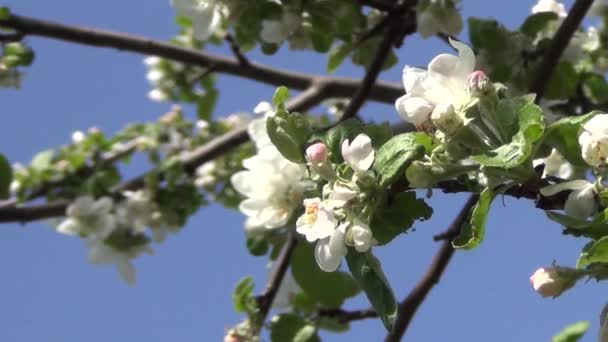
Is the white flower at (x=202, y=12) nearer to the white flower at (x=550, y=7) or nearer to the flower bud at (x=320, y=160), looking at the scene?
the white flower at (x=550, y=7)

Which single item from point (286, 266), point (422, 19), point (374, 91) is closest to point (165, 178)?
point (374, 91)

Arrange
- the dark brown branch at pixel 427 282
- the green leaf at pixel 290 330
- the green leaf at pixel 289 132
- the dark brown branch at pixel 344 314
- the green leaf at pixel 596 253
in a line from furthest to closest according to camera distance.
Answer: the dark brown branch at pixel 344 314, the green leaf at pixel 290 330, the dark brown branch at pixel 427 282, the green leaf at pixel 289 132, the green leaf at pixel 596 253

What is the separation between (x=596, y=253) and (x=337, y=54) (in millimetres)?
1497

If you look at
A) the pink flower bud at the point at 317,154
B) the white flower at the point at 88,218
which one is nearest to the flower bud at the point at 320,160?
the pink flower bud at the point at 317,154

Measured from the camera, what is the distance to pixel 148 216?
293 centimetres

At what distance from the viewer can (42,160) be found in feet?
10.4

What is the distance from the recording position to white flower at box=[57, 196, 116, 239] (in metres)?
2.78

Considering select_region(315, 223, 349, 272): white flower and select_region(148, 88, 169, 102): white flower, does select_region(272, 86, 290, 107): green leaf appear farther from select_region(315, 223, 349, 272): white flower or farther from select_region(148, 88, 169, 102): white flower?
select_region(148, 88, 169, 102): white flower

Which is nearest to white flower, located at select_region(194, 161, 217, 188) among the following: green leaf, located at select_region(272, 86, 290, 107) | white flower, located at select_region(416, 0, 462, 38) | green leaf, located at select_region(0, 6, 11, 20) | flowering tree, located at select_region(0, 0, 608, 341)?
flowering tree, located at select_region(0, 0, 608, 341)

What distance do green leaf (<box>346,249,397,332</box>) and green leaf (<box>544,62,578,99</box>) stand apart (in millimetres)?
1271

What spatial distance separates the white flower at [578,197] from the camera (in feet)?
3.34

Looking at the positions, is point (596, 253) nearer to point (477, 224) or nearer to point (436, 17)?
point (477, 224)

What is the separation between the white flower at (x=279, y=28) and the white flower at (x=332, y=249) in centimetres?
102

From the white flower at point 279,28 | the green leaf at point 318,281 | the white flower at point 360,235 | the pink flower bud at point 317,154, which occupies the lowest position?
the green leaf at point 318,281
